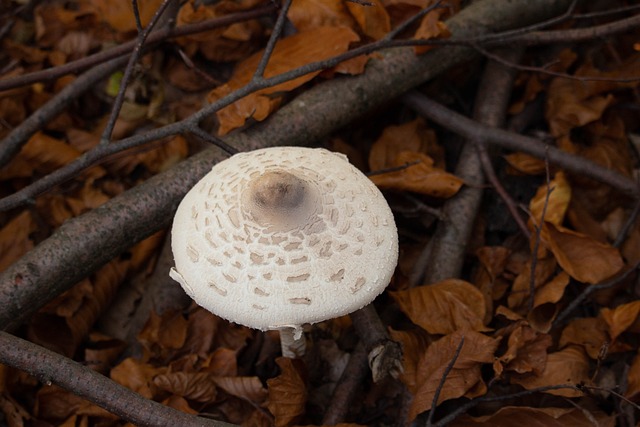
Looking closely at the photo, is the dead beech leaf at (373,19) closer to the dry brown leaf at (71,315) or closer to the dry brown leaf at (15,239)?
the dry brown leaf at (71,315)

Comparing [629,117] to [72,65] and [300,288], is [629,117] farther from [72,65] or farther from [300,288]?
[72,65]

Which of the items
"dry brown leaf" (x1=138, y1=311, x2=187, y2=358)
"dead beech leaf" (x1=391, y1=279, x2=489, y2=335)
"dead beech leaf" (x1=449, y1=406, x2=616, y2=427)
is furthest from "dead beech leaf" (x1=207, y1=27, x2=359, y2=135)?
"dead beech leaf" (x1=449, y1=406, x2=616, y2=427)

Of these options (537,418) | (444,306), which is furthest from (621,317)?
(444,306)

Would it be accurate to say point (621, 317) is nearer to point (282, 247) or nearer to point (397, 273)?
point (397, 273)

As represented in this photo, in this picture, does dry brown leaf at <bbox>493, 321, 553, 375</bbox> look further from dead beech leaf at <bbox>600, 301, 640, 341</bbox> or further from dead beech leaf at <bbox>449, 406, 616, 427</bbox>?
dead beech leaf at <bbox>600, 301, 640, 341</bbox>

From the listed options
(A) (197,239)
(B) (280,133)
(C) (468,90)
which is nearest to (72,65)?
(B) (280,133)

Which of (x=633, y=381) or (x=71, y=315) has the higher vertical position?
(x=71, y=315)
